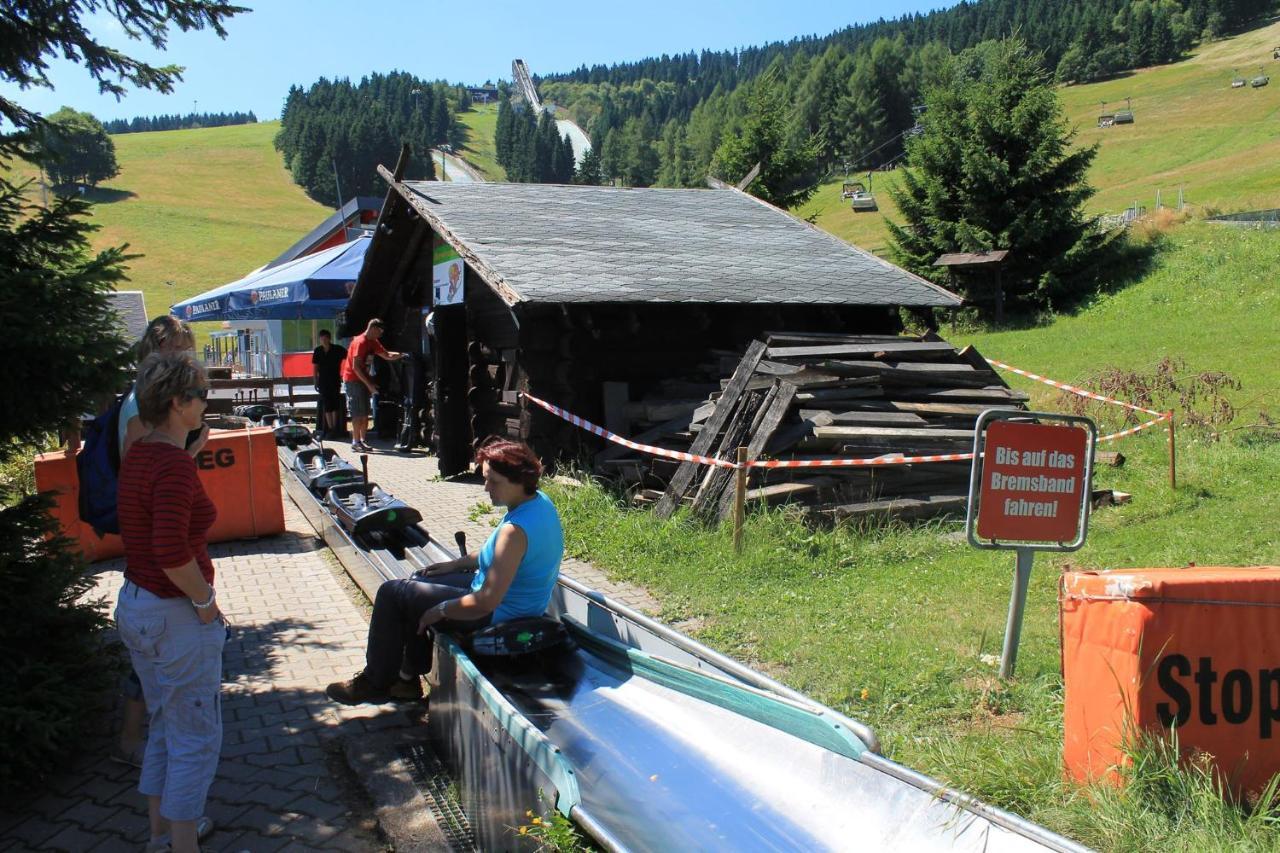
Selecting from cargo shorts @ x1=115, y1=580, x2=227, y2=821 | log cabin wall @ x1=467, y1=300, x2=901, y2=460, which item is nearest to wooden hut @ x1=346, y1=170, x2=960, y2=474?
log cabin wall @ x1=467, y1=300, x2=901, y2=460

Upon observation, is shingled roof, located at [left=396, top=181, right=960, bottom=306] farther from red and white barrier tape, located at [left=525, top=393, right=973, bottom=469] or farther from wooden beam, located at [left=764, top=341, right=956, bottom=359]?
red and white barrier tape, located at [left=525, top=393, right=973, bottom=469]

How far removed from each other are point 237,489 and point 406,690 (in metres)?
5.04

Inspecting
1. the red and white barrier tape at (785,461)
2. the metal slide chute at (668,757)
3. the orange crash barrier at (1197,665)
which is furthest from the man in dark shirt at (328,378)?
the orange crash barrier at (1197,665)

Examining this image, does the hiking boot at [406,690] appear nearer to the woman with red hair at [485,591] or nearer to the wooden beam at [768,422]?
the woman with red hair at [485,591]

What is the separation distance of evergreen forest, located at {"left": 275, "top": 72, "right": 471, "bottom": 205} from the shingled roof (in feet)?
262

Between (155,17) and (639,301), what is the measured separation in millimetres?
5797

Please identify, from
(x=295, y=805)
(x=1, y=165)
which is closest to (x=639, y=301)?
(x=1, y=165)

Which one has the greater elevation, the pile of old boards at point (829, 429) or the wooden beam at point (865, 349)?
the wooden beam at point (865, 349)

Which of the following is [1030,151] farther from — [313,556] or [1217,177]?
Result: [1217,177]

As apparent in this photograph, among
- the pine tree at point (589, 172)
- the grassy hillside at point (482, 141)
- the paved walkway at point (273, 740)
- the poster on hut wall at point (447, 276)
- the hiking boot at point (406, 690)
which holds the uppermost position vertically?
the grassy hillside at point (482, 141)

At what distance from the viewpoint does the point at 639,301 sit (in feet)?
34.2

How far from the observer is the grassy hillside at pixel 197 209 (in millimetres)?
72812

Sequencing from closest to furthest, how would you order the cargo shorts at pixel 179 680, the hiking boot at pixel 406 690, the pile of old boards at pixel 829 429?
the cargo shorts at pixel 179 680
the hiking boot at pixel 406 690
the pile of old boards at pixel 829 429

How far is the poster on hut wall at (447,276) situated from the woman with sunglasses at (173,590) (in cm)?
933
